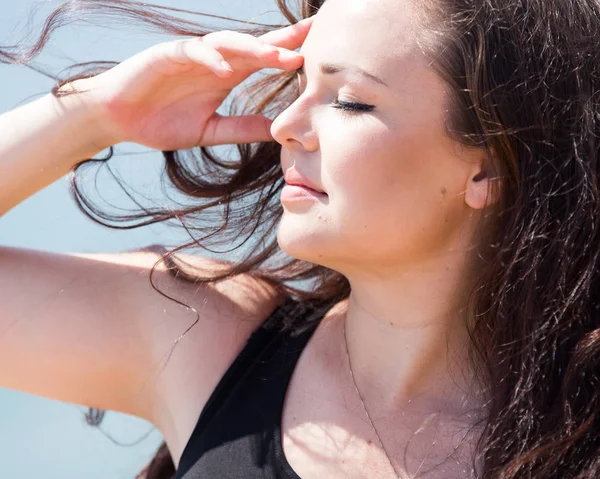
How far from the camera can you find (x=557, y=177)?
1555 millimetres

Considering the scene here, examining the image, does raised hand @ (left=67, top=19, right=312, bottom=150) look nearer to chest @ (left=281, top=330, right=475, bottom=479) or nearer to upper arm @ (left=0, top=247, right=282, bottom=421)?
upper arm @ (left=0, top=247, right=282, bottom=421)

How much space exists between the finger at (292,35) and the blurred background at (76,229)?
183 mm

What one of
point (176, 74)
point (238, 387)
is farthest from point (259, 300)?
point (176, 74)

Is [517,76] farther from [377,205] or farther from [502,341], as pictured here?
[502,341]

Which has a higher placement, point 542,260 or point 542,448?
point 542,260

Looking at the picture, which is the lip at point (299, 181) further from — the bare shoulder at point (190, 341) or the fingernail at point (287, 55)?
the bare shoulder at point (190, 341)

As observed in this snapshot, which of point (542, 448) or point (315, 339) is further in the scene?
Result: point (315, 339)

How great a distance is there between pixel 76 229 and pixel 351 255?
4.49 ft

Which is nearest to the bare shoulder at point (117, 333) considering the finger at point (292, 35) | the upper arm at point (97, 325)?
the upper arm at point (97, 325)

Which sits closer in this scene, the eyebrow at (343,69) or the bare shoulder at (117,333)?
the eyebrow at (343,69)

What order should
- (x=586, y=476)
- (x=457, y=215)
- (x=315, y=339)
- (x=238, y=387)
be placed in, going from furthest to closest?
(x=315, y=339) < (x=238, y=387) < (x=457, y=215) < (x=586, y=476)

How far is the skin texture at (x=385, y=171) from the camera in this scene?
149 centimetres

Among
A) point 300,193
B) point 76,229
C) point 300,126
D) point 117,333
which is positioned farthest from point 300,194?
point 76,229

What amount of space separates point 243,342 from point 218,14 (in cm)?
63
